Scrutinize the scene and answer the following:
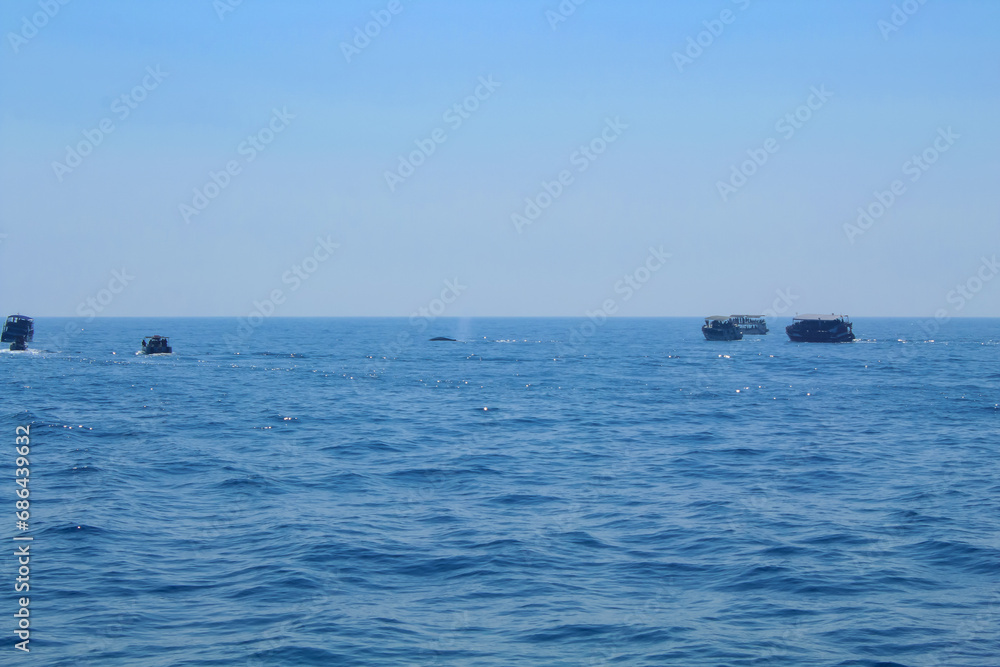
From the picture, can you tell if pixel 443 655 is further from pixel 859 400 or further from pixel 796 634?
pixel 859 400

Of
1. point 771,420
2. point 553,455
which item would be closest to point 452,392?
point 771,420

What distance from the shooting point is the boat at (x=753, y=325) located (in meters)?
187

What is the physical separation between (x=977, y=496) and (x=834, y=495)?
15.3 feet

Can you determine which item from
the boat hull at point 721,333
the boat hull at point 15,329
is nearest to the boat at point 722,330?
the boat hull at point 721,333

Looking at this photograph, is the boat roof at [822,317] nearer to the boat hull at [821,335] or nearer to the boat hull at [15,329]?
the boat hull at [821,335]

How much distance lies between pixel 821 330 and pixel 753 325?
1448 inches

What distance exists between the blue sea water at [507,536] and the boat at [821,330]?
9893 centimetres

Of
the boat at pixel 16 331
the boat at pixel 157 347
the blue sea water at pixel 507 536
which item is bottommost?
the blue sea water at pixel 507 536

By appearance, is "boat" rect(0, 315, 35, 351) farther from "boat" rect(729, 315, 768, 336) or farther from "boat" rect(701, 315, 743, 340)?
"boat" rect(729, 315, 768, 336)

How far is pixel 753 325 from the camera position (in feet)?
620

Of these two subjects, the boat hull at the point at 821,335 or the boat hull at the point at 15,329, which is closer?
the boat hull at the point at 15,329

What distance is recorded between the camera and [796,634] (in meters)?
16.8

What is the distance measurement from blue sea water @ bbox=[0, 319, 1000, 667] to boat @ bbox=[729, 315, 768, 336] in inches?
5254

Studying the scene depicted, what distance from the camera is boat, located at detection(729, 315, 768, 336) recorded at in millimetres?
186875
